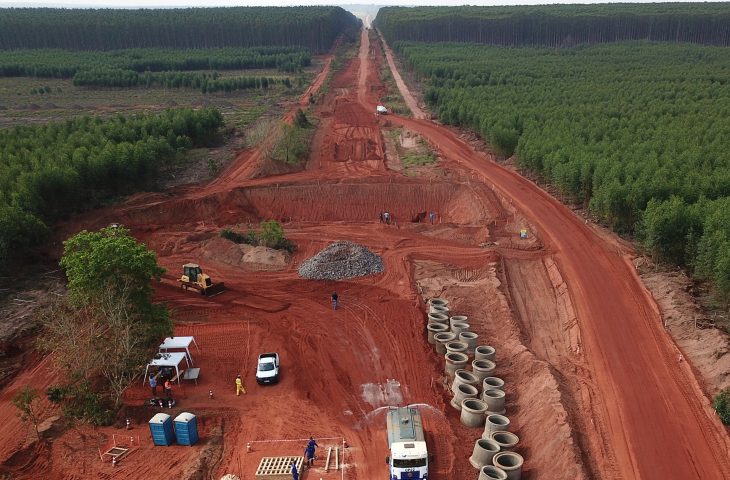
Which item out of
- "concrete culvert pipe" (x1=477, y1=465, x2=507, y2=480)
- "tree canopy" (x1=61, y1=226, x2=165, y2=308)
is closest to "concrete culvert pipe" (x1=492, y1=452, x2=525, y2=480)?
"concrete culvert pipe" (x1=477, y1=465, x2=507, y2=480)

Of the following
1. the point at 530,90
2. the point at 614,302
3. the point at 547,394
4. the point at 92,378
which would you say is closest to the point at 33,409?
the point at 92,378

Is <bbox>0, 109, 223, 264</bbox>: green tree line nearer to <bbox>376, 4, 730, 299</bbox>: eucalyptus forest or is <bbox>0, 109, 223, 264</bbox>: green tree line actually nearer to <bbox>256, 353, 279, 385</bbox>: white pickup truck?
<bbox>256, 353, 279, 385</bbox>: white pickup truck

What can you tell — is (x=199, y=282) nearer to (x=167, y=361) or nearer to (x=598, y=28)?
(x=167, y=361)

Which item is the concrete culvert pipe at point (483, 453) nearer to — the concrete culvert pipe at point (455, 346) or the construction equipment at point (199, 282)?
the concrete culvert pipe at point (455, 346)

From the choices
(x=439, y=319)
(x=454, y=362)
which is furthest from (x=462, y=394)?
(x=439, y=319)

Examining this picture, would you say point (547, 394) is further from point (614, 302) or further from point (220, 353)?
point (220, 353)

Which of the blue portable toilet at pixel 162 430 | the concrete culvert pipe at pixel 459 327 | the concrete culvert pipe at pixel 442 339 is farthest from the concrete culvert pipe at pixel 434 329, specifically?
the blue portable toilet at pixel 162 430
